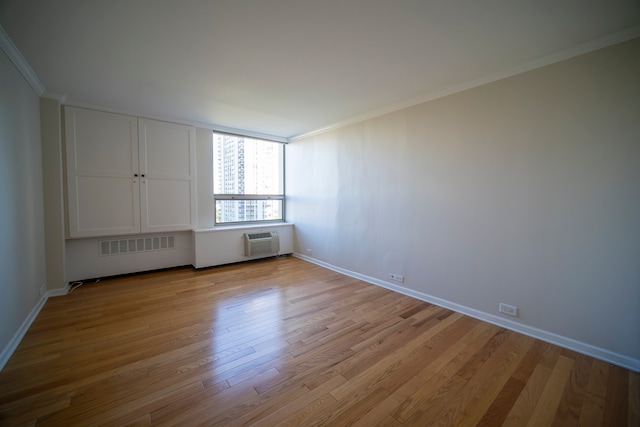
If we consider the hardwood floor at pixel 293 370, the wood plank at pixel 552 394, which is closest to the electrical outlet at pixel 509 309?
the hardwood floor at pixel 293 370

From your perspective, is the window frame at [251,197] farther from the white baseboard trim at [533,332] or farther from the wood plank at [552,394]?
the wood plank at [552,394]

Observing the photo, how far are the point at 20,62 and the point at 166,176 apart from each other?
197 cm

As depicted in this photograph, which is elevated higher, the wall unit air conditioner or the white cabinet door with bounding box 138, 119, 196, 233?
the white cabinet door with bounding box 138, 119, 196, 233

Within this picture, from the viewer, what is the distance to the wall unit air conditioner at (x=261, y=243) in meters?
4.66

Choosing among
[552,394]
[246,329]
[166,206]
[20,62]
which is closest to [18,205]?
[20,62]

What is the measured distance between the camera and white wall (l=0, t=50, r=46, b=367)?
1973 millimetres

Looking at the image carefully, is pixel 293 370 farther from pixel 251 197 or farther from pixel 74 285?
pixel 251 197

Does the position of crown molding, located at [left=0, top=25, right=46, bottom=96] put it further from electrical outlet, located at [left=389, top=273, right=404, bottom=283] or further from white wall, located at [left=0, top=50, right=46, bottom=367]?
electrical outlet, located at [left=389, top=273, right=404, bottom=283]

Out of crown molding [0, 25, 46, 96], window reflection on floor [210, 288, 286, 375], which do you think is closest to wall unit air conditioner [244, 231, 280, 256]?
window reflection on floor [210, 288, 286, 375]

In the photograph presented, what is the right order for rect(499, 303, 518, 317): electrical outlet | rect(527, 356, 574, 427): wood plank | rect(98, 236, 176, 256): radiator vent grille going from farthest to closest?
rect(98, 236, 176, 256): radiator vent grille → rect(499, 303, 518, 317): electrical outlet → rect(527, 356, 574, 427): wood plank

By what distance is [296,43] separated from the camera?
2008 mm

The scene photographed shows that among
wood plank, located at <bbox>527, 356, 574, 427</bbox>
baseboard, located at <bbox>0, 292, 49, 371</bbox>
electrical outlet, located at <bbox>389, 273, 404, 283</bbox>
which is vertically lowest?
wood plank, located at <bbox>527, 356, 574, 427</bbox>

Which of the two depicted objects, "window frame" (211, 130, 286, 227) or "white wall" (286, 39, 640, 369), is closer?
"white wall" (286, 39, 640, 369)

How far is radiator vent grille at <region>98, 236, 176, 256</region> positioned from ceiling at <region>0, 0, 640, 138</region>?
2043mm
